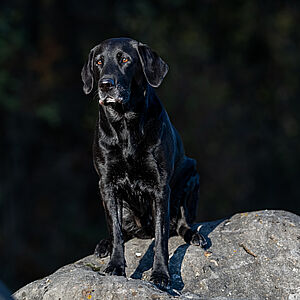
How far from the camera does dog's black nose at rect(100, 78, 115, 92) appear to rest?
4109mm

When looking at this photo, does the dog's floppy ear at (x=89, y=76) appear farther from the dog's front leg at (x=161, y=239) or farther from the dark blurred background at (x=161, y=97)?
the dark blurred background at (x=161, y=97)

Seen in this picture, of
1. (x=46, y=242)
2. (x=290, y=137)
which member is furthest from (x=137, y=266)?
(x=290, y=137)

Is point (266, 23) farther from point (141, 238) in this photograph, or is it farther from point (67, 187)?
point (141, 238)

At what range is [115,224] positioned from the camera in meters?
4.50

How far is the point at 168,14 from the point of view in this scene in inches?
659

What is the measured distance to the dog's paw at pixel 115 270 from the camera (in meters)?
4.19

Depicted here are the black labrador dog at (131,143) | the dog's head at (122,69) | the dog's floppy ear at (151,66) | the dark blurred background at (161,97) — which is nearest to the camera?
the dog's head at (122,69)

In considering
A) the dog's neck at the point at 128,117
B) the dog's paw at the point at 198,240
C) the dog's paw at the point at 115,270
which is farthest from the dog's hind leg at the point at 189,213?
the dog's neck at the point at 128,117

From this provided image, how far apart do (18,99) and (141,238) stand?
30.0ft

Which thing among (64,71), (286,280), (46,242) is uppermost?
(64,71)

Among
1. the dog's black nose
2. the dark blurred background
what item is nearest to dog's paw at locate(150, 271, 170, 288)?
the dog's black nose

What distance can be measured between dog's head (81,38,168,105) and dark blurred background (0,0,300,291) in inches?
366

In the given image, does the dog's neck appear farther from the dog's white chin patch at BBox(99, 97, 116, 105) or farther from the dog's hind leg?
the dog's hind leg

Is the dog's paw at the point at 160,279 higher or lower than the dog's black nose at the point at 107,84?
lower
